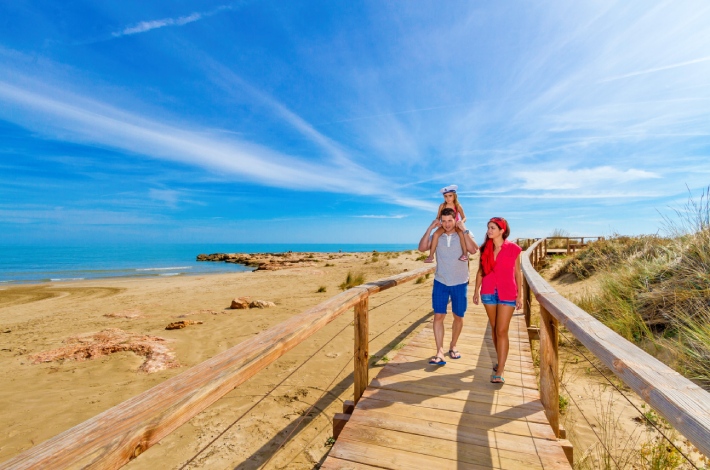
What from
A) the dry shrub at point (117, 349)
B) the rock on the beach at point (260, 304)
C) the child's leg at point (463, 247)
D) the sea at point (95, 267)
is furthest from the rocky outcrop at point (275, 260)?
the child's leg at point (463, 247)

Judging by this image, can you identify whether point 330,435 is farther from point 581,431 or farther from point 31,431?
point 31,431

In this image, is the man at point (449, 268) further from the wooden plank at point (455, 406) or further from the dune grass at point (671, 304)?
the dune grass at point (671, 304)

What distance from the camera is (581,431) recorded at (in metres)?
3.37

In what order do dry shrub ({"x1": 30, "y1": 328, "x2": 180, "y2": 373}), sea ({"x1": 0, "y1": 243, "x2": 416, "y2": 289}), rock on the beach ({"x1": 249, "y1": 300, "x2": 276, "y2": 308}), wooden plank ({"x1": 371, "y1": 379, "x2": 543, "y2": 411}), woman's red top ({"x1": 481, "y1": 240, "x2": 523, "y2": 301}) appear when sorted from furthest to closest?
sea ({"x1": 0, "y1": 243, "x2": 416, "y2": 289}) < rock on the beach ({"x1": 249, "y1": 300, "x2": 276, "y2": 308}) < dry shrub ({"x1": 30, "y1": 328, "x2": 180, "y2": 373}) < woman's red top ({"x1": 481, "y1": 240, "x2": 523, "y2": 301}) < wooden plank ({"x1": 371, "y1": 379, "x2": 543, "y2": 411})

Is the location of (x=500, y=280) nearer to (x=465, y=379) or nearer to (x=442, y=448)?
(x=465, y=379)

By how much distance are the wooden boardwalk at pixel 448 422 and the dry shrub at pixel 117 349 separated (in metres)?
3.85

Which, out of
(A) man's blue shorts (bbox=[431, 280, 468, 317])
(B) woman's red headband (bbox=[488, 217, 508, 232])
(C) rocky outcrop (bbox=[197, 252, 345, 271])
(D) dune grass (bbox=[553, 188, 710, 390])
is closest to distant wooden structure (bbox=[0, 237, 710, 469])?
(A) man's blue shorts (bbox=[431, 280, 468, 317])

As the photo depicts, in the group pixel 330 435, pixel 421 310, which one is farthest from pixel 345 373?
pixel 421 310

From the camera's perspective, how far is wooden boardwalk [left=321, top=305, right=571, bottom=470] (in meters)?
2.29

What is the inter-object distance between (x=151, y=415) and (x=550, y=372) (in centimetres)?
295

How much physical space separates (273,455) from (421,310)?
6011mm

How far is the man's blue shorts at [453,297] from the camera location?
3691 millimetres

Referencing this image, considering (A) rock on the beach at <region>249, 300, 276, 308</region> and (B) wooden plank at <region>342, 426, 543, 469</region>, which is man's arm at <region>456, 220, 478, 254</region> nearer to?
(B) wooden plank at <region>342, 426, 543, 469</region>

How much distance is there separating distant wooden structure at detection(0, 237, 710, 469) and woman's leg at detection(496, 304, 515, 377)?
298mm
